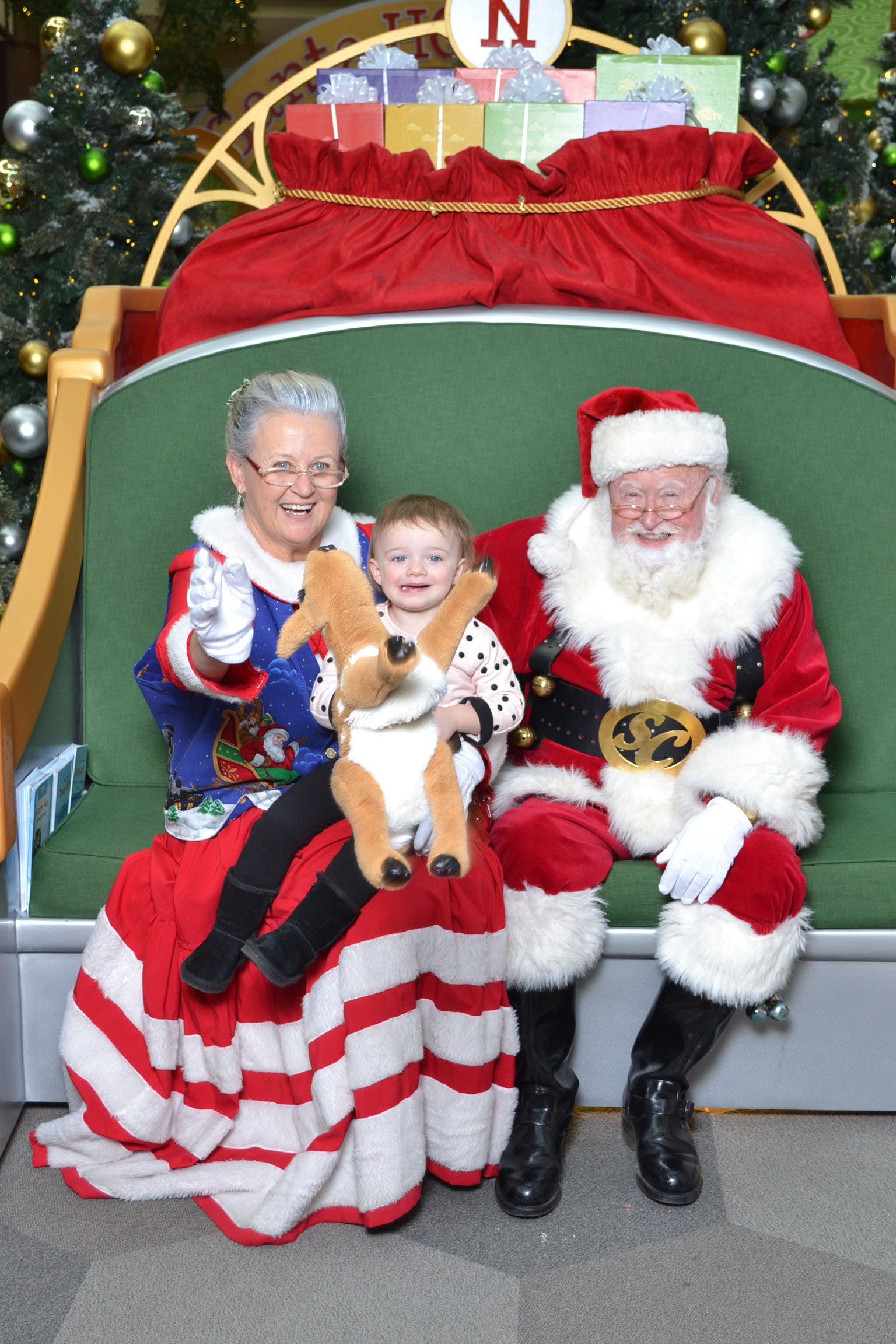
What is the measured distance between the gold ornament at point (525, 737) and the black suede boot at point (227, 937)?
0.63m

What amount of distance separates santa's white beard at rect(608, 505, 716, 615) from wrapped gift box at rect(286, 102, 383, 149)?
1.49 meters

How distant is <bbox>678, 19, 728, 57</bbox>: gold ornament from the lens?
4227 mm

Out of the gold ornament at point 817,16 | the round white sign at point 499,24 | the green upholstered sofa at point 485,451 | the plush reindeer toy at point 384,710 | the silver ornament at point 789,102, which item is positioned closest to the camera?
the plush reindeer toy at point 384,710

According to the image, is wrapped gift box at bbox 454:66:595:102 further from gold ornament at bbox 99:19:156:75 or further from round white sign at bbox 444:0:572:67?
gold ornament at bbox 99:19:156:75

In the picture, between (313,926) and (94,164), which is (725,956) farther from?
(94,164)

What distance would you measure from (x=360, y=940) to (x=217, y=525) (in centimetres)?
79

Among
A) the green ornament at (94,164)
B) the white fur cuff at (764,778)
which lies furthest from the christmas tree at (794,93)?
the white fur cuff at (764,778)

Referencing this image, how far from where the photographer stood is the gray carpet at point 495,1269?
5.61ft

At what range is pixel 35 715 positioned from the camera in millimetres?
2246

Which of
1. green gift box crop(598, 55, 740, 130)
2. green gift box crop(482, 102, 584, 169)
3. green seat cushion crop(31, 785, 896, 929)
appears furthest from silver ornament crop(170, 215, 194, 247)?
green seat cushion crop(31, 785, 896, 929)

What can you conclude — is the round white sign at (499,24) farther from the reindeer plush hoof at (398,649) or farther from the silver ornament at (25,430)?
the reindeer plush hoof at (398,649)

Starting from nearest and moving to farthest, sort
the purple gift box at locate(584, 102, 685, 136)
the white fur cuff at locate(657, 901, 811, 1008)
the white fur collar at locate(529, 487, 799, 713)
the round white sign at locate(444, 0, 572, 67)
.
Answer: the white fur cuff at locate(657, 901, 811, 1008)
the white fur collar at locate(529, 487, 799, 713)
the purple gift box at locate(584, 102, 685, 136)
the round white sign at locate(444, 0, 572, 67)

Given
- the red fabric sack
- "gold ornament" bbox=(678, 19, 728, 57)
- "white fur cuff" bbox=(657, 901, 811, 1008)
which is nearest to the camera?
"white fur cuff" bbox=(657, 901, 811, 1008)

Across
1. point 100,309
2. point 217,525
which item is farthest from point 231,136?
point 217,525
